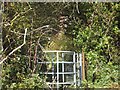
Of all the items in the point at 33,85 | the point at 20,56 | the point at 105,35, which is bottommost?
the point at 33,85

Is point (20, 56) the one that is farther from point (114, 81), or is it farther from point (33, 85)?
point (114, 81)

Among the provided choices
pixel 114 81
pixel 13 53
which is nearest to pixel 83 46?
pixel 114 81

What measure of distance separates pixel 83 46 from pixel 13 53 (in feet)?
2.81

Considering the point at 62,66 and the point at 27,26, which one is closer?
the point at 27,26

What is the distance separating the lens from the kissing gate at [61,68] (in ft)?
13.0

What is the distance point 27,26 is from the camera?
3.80 m

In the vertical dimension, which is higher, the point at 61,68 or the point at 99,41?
the point at 99,41

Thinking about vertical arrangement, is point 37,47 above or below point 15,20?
below

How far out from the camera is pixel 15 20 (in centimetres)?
372

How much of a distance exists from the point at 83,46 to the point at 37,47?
571 mm

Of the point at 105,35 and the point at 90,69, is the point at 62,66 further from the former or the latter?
the point at 105,35

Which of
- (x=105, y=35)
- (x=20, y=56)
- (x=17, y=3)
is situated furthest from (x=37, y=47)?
(x=105, y=35)

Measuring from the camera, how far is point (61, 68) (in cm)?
405

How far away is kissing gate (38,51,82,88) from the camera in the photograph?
3971 millimetres
